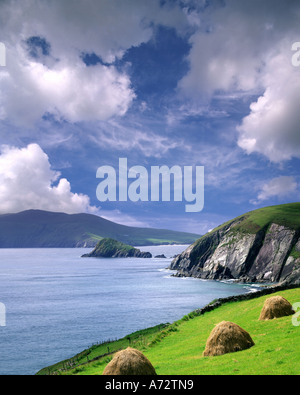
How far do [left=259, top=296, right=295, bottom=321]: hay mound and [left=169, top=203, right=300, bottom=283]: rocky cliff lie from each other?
91.8 metres

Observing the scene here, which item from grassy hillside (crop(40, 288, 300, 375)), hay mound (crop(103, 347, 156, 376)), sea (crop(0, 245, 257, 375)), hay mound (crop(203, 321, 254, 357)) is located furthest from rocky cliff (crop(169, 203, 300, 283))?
hay mound (crop(103, 347, 156, 376))

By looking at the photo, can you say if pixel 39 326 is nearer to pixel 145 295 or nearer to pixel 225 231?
pixel 145 295

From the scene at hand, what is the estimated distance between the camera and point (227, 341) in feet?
89.4

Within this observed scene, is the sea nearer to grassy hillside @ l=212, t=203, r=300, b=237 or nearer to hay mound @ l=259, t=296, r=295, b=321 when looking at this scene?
hay mound @ l=259, t=296, r=295, b=321

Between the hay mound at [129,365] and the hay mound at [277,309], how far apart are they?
72.5 feet

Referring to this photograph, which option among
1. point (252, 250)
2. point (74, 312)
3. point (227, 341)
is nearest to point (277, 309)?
point (227, 341)

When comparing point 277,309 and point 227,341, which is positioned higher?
point 277,309

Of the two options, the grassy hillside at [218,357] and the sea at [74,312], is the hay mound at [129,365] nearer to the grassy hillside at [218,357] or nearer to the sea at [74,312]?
the grassy hillside at [218,357]

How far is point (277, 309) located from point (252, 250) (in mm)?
123825

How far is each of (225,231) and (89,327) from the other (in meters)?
134

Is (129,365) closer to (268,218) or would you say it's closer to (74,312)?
(74,312)

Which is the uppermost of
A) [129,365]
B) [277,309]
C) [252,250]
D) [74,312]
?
[252,250]

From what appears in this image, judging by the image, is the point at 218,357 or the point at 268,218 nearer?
the point at 218,357
